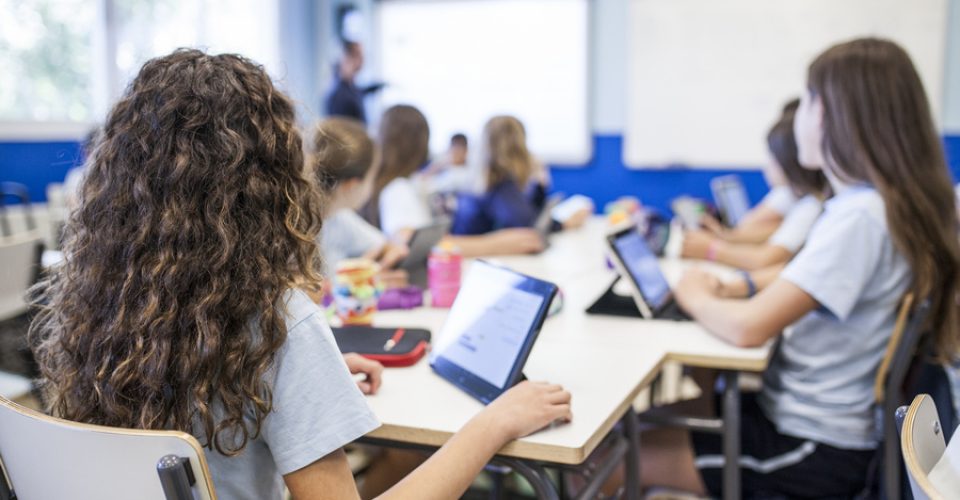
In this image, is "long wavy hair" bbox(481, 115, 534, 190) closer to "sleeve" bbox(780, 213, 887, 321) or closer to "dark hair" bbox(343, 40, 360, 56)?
"sleeve" bbox(780, 213, 887, 321)

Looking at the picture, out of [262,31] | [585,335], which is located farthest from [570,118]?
[585,335]

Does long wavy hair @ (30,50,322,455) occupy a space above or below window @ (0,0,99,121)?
below

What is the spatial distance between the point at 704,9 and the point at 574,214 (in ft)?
8.27

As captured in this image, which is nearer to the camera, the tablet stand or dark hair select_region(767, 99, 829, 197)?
the tablet stand

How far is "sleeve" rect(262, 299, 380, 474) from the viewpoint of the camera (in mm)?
883

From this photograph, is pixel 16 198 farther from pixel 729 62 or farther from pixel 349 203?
pixel 729 62

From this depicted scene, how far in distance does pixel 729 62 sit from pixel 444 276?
158 inches

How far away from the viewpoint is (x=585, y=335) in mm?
1665

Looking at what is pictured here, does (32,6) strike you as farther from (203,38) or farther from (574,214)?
(574,214)

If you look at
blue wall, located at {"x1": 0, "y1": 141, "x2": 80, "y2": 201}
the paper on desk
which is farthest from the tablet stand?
blue wall, located at {"x1": 0, "y1": 141, "x2": 80, "y2": 201}

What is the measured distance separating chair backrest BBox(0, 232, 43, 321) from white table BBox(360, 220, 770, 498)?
102cm

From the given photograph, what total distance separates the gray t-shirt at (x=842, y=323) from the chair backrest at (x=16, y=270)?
186 cm

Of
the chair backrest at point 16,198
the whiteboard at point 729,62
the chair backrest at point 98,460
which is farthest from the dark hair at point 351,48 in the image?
the chair backrest at point 98,460

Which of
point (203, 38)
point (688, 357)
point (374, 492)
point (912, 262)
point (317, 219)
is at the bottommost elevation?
point (374, 492)
